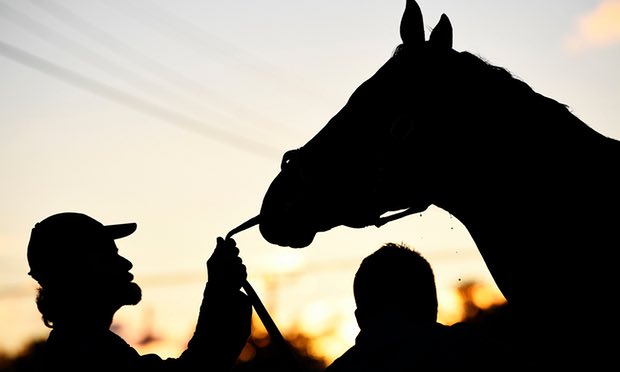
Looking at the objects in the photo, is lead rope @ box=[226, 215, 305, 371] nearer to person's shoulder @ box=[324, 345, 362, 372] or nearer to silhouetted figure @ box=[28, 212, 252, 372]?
silhouetted figure @ box=[28, 212, 252, 372]

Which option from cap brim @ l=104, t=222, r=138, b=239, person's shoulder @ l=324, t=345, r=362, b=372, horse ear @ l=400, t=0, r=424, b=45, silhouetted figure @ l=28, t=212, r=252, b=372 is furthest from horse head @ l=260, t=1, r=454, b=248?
person's shoulder @ l=324, t=345, r=362, b=372

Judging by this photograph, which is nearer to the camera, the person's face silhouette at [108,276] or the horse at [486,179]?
the horse at [486,179]

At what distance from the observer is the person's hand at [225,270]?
3771 mm

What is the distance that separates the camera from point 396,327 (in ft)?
10.7

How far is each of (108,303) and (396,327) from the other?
1.36 metres

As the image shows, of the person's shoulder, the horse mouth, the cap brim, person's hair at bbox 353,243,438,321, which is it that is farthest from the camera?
the horse mouth

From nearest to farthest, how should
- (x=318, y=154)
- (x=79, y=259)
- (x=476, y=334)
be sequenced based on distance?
1. (x=476, y=334)
2. (x=79, y=259)
3. (x=318, y=154)

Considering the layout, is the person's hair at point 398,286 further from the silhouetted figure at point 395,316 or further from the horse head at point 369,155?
the horse head at point 369,155

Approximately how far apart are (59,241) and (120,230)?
0.37 m

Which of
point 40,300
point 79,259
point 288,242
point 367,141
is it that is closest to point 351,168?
point 367,141

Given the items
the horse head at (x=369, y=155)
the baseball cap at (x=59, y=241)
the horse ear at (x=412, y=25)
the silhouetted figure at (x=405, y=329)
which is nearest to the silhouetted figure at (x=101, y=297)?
the baseball cap at (x=59, y=241)

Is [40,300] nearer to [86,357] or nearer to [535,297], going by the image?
[86,357]

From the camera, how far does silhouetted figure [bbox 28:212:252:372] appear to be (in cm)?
359

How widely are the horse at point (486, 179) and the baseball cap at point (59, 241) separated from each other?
0.86 meters
